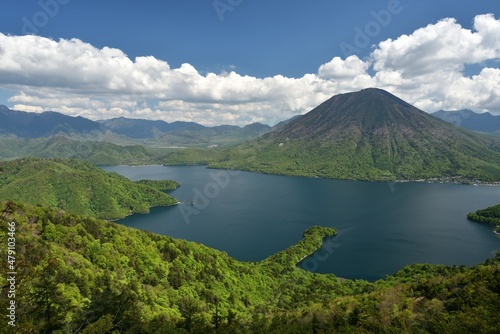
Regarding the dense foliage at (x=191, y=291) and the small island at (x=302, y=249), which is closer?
the dense foliage at (x=191, y=291)

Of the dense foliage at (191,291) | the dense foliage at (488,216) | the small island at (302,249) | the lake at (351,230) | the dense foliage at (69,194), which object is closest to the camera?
the dense foliage at (191,291)

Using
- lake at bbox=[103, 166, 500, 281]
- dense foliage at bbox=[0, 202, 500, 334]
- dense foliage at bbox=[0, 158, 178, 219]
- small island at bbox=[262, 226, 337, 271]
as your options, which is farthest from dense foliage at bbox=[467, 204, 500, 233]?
dense foliage at bbox=[0, 158, 178, 219]

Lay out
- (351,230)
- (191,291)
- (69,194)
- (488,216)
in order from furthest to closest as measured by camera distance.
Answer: (69,194) < (488,216) < (351,230) < (191,291)

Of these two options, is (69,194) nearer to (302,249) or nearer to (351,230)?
(302,249)

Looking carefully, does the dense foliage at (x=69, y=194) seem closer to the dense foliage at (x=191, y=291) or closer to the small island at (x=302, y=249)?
the small island at (x=302, y=249)

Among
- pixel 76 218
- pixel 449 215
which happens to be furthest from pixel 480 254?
pixel 76 218

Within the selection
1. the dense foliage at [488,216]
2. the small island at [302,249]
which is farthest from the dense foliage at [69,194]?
the dense foliage at [488,216]

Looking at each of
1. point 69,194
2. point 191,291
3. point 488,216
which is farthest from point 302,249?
point 69,194

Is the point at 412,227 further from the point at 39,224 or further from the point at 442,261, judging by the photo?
the point at 39,224
